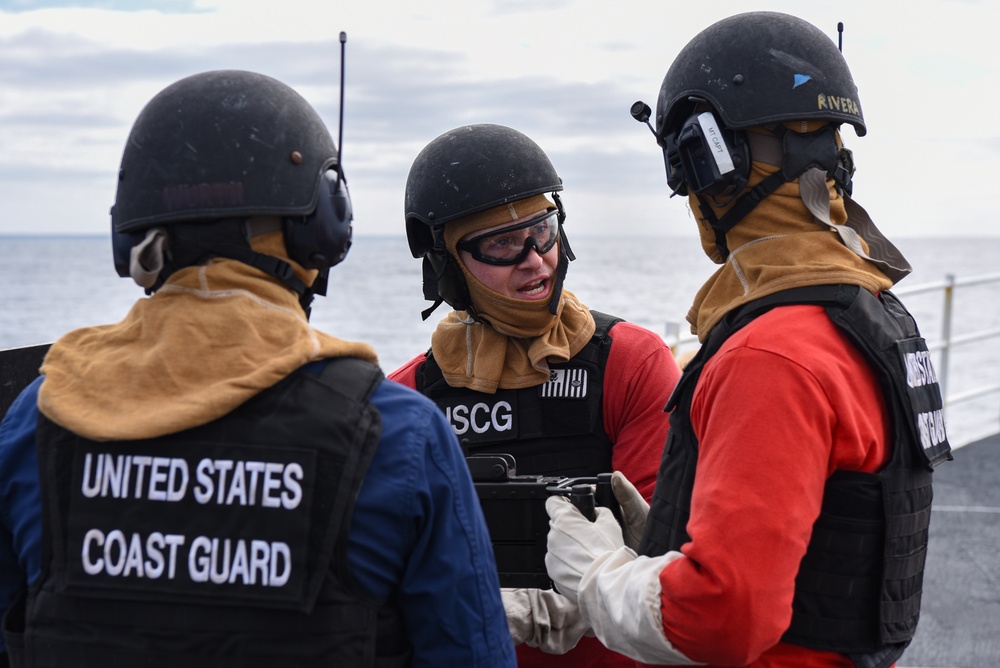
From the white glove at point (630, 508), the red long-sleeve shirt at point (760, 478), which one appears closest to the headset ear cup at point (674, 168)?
the red long-sleeve shirt at point (760, 478)

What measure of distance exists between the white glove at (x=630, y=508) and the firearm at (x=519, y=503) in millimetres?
19

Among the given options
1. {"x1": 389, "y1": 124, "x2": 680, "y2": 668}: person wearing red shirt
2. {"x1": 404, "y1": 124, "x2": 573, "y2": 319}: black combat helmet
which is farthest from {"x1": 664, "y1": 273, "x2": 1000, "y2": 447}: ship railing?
{"x1": 404, "y1": 124, "x2": 573, "y2": 319}: black combat helmet

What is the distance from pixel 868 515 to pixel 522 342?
141 cm

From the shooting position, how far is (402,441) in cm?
184

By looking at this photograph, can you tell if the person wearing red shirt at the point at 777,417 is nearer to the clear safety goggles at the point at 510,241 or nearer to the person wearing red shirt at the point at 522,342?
the person wearing red shirt at the point at 522,342

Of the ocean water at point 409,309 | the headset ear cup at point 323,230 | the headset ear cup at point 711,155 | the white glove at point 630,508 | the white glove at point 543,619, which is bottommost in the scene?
the ocean water at point 409,309

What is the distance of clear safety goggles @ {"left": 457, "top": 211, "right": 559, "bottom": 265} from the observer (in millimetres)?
3338

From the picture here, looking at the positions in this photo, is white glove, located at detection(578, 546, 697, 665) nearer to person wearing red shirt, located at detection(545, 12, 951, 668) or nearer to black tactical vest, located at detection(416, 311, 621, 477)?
person wearing red shirt, located at detection(545, 12, 951, 668)

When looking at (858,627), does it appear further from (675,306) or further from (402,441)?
(675,306)

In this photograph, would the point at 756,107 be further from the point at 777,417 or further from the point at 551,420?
the point at 551,420

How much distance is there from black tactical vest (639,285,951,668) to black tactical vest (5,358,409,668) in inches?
29.6

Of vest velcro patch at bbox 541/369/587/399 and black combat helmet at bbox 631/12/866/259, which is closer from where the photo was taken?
black combat helmet at bbox 631/12/866/259

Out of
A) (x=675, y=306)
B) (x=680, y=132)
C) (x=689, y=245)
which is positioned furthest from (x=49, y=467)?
(x=689, y=245)

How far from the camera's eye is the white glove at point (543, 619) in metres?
2.79
